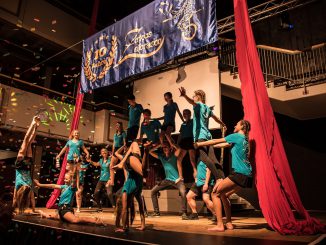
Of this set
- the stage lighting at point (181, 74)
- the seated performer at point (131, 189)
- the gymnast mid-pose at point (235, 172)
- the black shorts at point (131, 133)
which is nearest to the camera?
the gymnast mid-pose at point (235, 172)

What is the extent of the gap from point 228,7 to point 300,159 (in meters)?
6.06

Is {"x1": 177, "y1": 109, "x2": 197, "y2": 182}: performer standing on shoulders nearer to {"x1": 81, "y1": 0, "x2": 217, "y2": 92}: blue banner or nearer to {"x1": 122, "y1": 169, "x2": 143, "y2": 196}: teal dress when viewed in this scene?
{"x1": 81, "y1": 0, "x2": 217, "y2": 92}: blue banner

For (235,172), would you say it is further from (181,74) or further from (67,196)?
(181,74)

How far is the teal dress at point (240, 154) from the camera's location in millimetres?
3525

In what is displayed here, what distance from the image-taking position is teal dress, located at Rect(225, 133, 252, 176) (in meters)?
3.53

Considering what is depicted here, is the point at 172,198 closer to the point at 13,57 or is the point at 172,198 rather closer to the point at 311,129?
the point at 311,129

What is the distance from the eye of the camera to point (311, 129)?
28.6 feet

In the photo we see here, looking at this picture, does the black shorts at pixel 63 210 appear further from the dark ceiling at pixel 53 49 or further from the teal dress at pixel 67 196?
the dark ceiling at pixel 53 49

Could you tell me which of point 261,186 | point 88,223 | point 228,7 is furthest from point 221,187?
point 228,7

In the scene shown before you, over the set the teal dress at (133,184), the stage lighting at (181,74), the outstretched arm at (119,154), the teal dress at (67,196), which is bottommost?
the teal dress at (67,196)

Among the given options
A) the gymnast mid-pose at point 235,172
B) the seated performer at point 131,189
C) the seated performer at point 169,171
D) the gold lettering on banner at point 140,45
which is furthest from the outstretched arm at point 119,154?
the gymnast mid-pose at point 235,172

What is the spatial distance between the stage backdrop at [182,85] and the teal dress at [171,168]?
77.5 inches

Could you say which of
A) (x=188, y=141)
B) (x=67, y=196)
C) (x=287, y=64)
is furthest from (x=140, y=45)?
(x=287, y=64)

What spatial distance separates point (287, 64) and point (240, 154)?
5.88m
